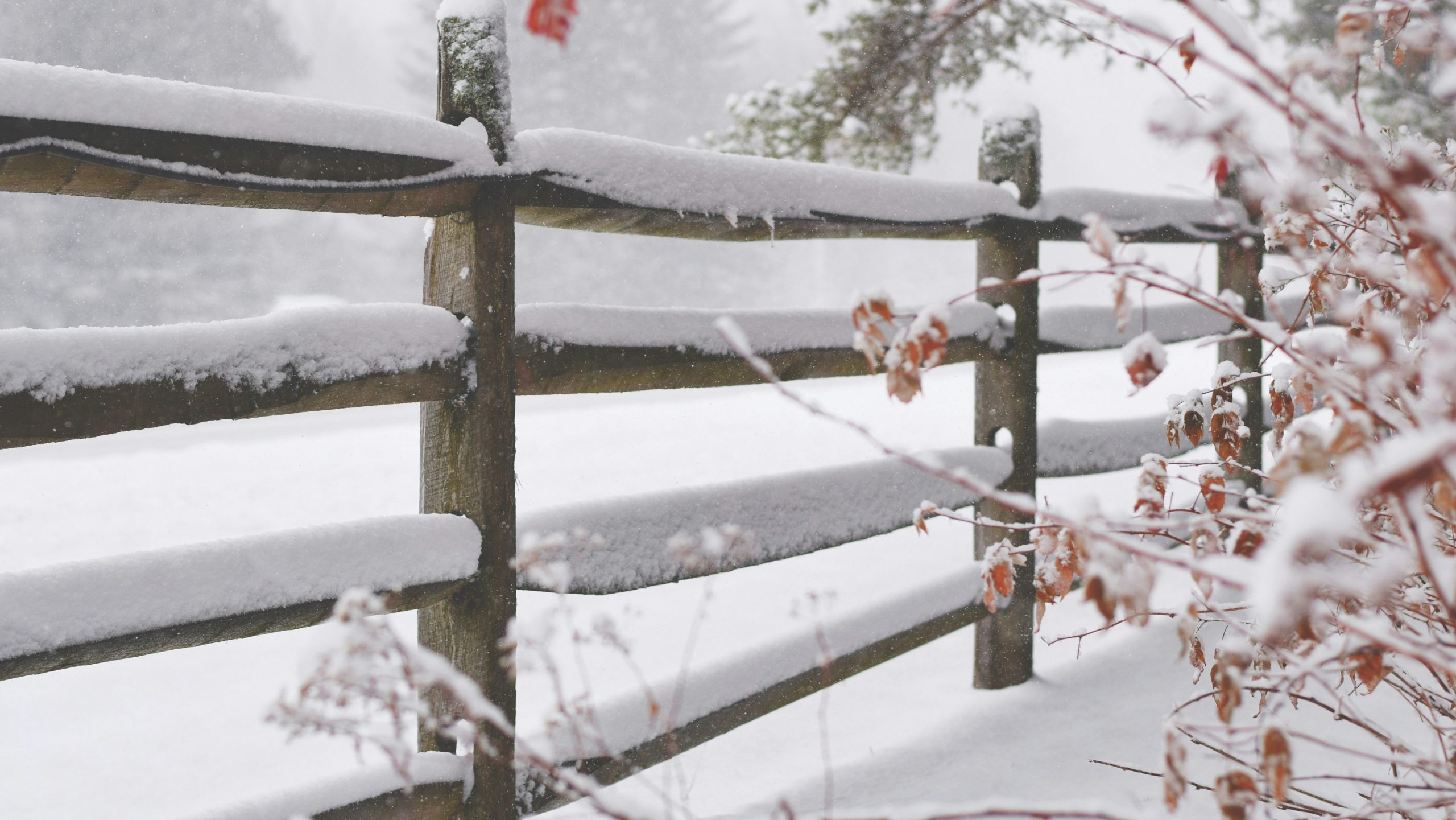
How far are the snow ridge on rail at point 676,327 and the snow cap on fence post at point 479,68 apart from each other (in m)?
0.35

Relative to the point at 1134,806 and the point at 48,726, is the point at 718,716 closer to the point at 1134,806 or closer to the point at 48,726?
the point at 1134,806

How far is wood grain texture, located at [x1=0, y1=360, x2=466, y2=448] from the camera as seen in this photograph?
143cm

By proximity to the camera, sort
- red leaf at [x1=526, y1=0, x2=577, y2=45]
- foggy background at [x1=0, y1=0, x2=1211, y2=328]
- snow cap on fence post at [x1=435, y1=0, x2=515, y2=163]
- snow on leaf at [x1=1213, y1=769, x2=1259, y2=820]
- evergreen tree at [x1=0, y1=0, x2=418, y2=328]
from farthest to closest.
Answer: foggy background at [x1=0, y1=0, x2=1211, y2=328]
evergreen tree at [x1=0, y1=0, x2=418, y2=328]
snow cap on fence post at [x1=435, y1=0, x2=515, y2=163]
snow on leaf at [x1=1213, y1=769, x2=1259, y2=820]
red leaf at [x1=526, y1=0, x2=577, y2=45]

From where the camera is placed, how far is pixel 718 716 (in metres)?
2.40

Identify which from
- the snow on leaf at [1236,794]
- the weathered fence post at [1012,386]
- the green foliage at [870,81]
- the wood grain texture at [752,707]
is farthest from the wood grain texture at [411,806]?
the green foliage at [870,81]

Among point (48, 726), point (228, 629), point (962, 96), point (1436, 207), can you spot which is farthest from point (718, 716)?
point (962, 96)

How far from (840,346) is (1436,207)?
2081mm

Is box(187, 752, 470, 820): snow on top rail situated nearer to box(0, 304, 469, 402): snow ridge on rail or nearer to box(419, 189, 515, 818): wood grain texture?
box(419, 189, 515, 818): wood grain texture

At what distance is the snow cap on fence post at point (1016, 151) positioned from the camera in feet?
10.8

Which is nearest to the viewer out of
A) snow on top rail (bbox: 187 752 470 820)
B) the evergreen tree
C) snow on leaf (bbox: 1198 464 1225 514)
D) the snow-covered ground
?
snow on leaf (bbox: 1198 464 1225 514)

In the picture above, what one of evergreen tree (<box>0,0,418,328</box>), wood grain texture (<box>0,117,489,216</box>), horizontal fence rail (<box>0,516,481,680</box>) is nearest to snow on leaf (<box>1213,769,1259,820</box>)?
horizontal fence rail (<box>0,516,481,680</box>)

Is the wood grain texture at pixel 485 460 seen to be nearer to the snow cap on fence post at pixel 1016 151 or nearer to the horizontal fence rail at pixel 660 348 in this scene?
the horizontal fence rail at pixel 660 348

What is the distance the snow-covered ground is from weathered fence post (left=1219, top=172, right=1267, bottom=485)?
1.13 meters

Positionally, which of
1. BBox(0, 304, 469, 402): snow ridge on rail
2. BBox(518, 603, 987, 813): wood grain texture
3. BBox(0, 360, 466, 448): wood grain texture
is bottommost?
BBox(518, 603, 987, 813): wood grain texture
